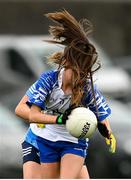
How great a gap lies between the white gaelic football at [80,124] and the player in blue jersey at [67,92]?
56 mm

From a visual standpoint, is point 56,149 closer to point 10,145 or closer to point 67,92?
point 67,92

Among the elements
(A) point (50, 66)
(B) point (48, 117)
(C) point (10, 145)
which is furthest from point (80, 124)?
(A) point (50, 66)

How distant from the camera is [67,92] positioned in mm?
9406

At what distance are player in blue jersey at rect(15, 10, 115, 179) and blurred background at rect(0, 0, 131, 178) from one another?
0.67 m

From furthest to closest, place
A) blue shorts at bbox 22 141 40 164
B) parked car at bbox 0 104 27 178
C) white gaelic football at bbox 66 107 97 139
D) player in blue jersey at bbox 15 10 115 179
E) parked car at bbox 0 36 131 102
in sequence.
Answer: parked car at bbox 0 36 131 102 → parked car at bbox 0 104 27 178 → blue shorts at bbox 22 141 40 164 → player in blue jersey at bbox 15 10 115 179 → white gaelic football at bbox 66 107 97 139

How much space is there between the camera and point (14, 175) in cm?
1408

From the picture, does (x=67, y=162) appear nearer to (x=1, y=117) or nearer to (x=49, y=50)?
(x=1, y=117)

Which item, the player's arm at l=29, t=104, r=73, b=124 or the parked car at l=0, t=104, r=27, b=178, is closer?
the player's arm at l=29, t=104, r=73, b=124

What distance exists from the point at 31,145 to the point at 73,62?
88 centimetres

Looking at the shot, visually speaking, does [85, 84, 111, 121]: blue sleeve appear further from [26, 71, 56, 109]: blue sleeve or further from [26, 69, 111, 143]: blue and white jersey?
[26, 71, 56, 109]: blue sleeve

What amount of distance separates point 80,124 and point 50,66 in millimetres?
12279

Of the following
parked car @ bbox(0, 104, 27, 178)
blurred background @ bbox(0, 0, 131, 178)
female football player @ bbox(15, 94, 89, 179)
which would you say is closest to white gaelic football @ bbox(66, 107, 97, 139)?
female football player @ bbox(15, 94, 89, 179)

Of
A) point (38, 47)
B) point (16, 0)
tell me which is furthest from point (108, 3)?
point (38, 47)

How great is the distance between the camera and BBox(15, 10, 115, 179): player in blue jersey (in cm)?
934
